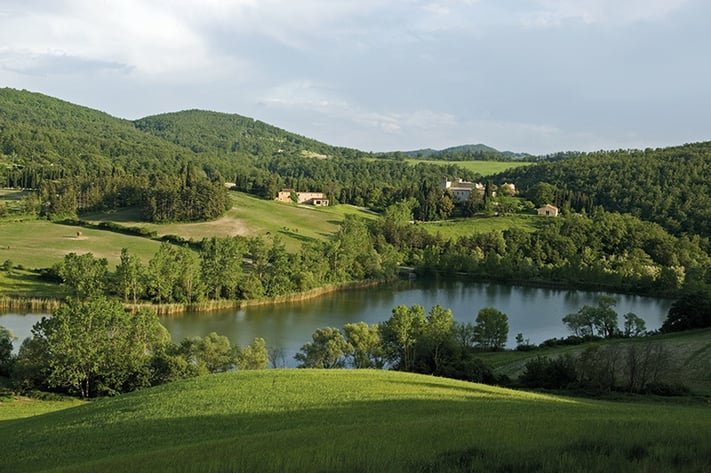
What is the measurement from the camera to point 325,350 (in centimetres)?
3519

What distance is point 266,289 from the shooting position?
215 feet

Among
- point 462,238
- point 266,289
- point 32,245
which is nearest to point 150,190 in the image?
point 32,245

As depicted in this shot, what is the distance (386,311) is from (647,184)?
87.1 meters

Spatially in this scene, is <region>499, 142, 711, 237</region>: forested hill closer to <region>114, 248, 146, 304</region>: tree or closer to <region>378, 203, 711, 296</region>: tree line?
<region>378, 203, 711, 296</region>: tree line

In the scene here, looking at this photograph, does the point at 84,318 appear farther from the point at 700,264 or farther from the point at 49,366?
the point at 700,264

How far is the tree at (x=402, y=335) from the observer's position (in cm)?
3722

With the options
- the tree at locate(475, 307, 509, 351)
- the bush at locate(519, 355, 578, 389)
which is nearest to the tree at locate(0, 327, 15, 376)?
the bush at locate(519, 355, 578, 389)

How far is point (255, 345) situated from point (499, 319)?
20.5 m

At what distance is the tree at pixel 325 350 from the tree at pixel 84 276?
25106 millimetres

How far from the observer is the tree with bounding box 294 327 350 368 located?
35031mm

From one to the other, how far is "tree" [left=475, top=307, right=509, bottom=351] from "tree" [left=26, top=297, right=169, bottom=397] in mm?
24522

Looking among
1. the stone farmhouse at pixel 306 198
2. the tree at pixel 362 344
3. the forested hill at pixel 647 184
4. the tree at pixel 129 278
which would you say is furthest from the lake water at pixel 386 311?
the stone farmhouse at pixel 306 198

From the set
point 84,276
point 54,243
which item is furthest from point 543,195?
point 84,276

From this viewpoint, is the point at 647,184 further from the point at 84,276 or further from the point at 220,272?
the point at 84,276
